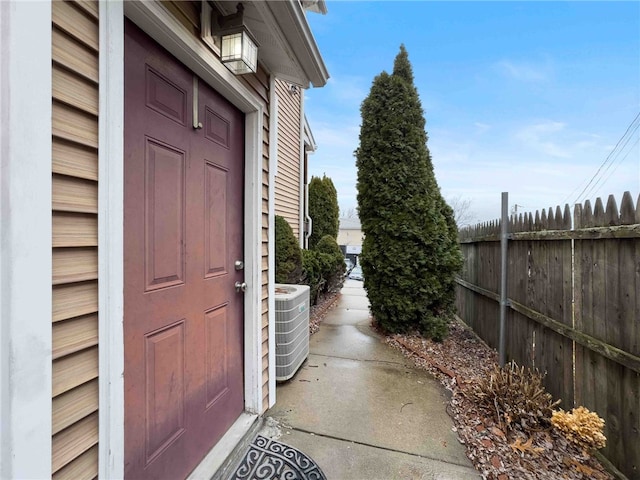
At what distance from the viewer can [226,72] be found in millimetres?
1817

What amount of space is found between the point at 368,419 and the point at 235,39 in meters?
2.74

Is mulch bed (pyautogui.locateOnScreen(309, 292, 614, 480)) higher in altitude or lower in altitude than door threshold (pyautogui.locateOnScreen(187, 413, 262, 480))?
lower

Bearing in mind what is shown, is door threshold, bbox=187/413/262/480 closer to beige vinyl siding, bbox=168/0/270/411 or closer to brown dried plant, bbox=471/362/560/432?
beige vinyl siding, bbox=168/0/270/411

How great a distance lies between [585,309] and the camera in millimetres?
2121

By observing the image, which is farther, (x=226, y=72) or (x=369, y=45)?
(x=369, y=45)

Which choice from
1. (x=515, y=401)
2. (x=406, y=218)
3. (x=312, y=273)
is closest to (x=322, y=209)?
(x=312, y=273)

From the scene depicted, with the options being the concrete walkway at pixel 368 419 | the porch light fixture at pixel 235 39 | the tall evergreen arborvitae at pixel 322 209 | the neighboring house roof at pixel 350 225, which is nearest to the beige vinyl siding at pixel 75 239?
the porch light fixture at pixel 235 39

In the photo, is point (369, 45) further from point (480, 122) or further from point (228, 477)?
point (228, 477)

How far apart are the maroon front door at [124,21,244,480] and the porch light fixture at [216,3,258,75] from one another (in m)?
0.24

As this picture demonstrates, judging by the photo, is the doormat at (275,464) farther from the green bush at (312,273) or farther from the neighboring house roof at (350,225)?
the neighboring house roof at (350,225)

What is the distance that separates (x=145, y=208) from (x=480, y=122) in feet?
41.0

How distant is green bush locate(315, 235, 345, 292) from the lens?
22.8ft
